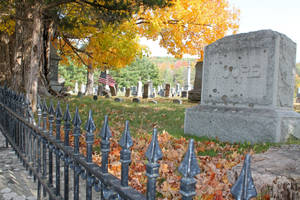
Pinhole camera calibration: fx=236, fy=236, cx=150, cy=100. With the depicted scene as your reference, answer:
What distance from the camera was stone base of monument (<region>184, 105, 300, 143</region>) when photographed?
439 cm

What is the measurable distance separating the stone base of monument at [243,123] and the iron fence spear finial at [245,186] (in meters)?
3.94

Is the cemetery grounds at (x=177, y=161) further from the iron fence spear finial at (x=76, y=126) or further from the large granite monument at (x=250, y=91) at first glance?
the iron fence spear finial at (x=76, y=126)

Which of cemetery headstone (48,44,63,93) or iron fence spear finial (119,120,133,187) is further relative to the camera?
cemetery headstone (48,44,63,93)

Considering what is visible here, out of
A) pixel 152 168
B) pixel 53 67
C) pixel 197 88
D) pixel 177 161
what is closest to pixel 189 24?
pixel 197 88

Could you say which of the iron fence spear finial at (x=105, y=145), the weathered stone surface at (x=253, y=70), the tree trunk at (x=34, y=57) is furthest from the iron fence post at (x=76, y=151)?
the tree trunk at (x=34, y=57)

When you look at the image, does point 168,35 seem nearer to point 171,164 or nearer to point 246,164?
point 171,164

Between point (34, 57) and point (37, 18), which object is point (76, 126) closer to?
point (34, 57)

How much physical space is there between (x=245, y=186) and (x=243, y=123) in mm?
4124

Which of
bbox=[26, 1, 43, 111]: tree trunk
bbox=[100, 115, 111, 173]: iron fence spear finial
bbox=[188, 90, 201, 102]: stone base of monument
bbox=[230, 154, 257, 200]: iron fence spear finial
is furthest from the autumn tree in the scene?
bbox=[188, 90, 201, 102]: stone base of monument

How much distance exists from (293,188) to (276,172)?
0.67 feet

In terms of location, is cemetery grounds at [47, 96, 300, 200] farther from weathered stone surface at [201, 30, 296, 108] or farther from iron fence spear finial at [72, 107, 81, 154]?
iron fence spear finial at [72, 107, 81, 154]

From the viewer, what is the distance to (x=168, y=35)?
15.6 metres

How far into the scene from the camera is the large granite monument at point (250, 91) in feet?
14.8

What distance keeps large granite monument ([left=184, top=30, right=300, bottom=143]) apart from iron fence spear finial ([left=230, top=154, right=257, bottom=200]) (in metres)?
3.94
